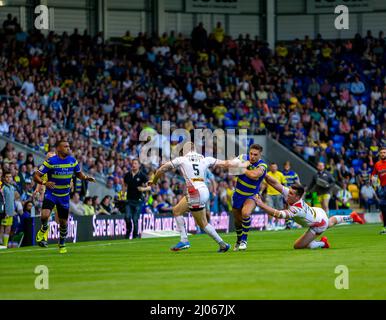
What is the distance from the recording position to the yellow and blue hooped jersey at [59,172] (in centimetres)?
2212

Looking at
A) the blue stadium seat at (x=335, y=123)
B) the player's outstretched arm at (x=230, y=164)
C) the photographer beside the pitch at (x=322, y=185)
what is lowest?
the photographer beside the pitch at (x=322, y=185)

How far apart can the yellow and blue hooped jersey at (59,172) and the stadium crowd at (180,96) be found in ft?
23.6

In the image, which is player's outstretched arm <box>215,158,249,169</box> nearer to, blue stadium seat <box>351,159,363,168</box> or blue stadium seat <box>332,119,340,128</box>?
blue stadium seat <box>351,159,363,168</box>

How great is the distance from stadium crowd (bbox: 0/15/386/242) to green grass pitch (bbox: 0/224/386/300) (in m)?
9.44

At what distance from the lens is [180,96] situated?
44688mm

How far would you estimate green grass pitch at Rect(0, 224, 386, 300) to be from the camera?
1310 centimetres

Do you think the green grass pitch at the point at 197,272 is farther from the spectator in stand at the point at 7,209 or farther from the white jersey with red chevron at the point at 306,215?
the spectator in stand at the point at 7,209

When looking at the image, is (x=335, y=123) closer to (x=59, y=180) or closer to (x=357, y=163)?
(x=357, y=163)

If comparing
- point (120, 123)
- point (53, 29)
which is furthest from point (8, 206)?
point (53, 29)

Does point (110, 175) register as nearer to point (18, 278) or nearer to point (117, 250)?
point (117, 250)

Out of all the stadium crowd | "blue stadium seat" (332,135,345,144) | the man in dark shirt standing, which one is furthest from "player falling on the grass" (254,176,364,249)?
"blue stadium seat" (332,135,345,144)

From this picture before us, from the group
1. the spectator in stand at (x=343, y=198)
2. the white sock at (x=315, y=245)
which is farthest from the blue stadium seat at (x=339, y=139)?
the white sock at (x=315, y=245)
